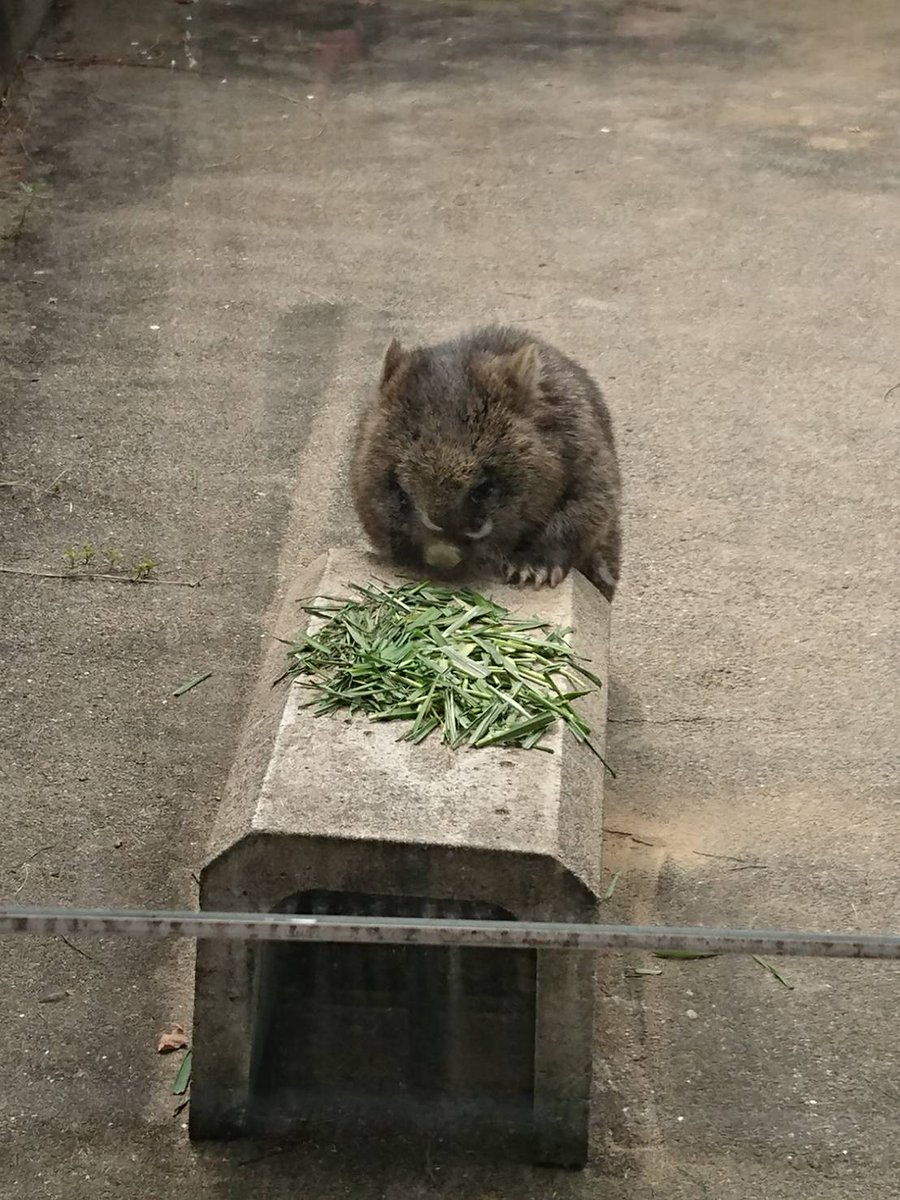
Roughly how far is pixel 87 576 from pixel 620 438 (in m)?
2.58

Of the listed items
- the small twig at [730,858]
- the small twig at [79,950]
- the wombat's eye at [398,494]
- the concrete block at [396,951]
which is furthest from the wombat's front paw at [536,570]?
the small twig at [79,950]

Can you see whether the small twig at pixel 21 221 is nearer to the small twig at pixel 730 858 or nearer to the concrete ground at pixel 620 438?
the concrete ground at pixel 620 438

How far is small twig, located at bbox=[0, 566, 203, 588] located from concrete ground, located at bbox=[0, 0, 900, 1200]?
5 cm

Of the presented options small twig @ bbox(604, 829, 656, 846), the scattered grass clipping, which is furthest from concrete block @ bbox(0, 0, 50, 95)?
small twig @ bbox(604, 829, 656, 846)

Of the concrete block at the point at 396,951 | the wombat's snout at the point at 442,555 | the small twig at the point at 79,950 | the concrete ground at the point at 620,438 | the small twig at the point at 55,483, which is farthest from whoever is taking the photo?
the small twig at the point at 55,483

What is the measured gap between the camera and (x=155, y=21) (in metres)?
11.8

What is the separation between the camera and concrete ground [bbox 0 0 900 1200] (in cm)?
402

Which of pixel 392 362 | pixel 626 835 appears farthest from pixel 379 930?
pixel 392 362

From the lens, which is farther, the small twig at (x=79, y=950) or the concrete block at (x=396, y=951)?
the small twig at (x=79, y=950)

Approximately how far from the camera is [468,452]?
14.9ft

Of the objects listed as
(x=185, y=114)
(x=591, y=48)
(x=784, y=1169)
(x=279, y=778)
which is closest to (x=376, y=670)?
(x=279, y=778)

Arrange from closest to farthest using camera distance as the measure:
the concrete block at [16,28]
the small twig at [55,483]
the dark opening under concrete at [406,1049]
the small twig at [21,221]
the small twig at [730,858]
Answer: the dark opening under concrete at [406,1049] → the small twig at [730,858] → the small twig at [55,483] → the small twig at [21,221] → the concrete block at [16,28]

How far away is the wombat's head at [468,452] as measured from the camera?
454 cm

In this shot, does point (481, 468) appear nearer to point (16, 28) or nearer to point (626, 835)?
point (626, 835)
